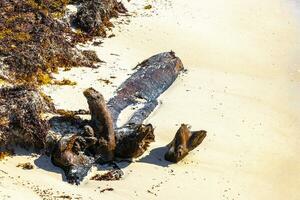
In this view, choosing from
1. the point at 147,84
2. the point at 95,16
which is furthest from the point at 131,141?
the point at 95,16

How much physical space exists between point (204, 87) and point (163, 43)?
11.4 feet

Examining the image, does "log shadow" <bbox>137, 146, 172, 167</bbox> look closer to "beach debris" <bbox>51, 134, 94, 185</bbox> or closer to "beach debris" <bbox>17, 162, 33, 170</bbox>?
"beach debris" <bbox>51, 134, 94, 185</bbox>

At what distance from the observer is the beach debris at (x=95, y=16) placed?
1944 centimetres

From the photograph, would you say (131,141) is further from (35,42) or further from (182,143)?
(35,42)

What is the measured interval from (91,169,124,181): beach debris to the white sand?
5.5 inches

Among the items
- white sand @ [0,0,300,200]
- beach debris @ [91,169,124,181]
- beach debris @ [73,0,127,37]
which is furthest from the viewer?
beach debris @ [73,0,127,37]

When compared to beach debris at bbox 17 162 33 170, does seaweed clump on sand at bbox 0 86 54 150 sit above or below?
above

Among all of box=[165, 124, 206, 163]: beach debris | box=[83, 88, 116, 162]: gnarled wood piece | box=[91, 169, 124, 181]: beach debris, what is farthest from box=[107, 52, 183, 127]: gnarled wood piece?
box=[91, 169, 124, 181]: beach debris

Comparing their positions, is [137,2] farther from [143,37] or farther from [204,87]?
[204,87]

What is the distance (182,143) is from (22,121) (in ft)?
12.2

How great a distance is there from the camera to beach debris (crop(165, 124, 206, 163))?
12922mm

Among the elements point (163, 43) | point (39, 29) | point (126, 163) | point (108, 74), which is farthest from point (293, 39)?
point (126, 163)

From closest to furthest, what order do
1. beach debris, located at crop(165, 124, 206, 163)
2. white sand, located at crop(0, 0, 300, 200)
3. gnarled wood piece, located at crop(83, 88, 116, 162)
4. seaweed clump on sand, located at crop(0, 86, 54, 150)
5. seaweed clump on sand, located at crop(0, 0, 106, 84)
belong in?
1. white sand, located at crop(0, 0, 300, 200)
2. seaweed clump on sand, located at crop(0, 86, 54, 150)
3. gnarled wood piece, located at crop(83, 88, 116, 162)
4. beach debris, located at crop(165, 124, 206, 163)
5. seaweed clump on sand, located at crop(0, 0, 106, 84)

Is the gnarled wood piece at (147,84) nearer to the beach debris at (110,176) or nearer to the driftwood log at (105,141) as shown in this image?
the driftwood log at (105,141)
